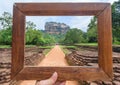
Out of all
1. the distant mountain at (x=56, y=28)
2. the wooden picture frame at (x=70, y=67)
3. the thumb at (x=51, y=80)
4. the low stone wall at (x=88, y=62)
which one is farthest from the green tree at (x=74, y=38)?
the low stone wall at (x=88, y=62)

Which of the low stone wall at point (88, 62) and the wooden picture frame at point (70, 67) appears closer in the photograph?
the wooden picture frame at point (70, 67)

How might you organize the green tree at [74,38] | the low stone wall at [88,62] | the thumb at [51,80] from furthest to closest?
1. the low stone wall at [88,62]
2. the green tree at [74,38]
3. the thumb at [51,80]

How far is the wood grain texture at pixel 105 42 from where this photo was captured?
1182 millimetres

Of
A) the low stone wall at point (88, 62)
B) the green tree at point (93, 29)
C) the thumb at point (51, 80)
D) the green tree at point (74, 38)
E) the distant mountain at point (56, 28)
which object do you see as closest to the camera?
the thumb at point (51, 80)

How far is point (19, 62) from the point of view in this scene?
120 centimetres

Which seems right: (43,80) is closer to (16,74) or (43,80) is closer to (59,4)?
(16,74)

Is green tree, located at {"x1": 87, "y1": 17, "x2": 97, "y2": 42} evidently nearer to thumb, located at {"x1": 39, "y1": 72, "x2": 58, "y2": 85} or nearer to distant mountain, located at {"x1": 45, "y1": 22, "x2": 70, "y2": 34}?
distant mountain, located at {"x1": 45, "y1": 22, "x2": 70, "y2": 34}

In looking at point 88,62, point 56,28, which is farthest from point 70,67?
point 88,62

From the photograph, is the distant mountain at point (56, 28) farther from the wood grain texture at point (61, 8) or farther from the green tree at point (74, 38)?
the wood grain texture at point (61, 8)

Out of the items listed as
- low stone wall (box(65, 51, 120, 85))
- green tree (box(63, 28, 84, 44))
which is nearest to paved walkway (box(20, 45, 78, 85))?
green tree (box(63, 28, 84, 44))

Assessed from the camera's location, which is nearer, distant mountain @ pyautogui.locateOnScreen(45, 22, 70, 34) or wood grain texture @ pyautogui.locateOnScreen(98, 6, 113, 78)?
wood grain texture @ pyautogui.locateOnScreen(98, 6, 113, 78)

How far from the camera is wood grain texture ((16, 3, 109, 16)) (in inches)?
47.6

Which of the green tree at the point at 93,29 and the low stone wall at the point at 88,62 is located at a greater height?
the green tree at the point at 93,29

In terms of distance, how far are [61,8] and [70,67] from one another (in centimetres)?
32
